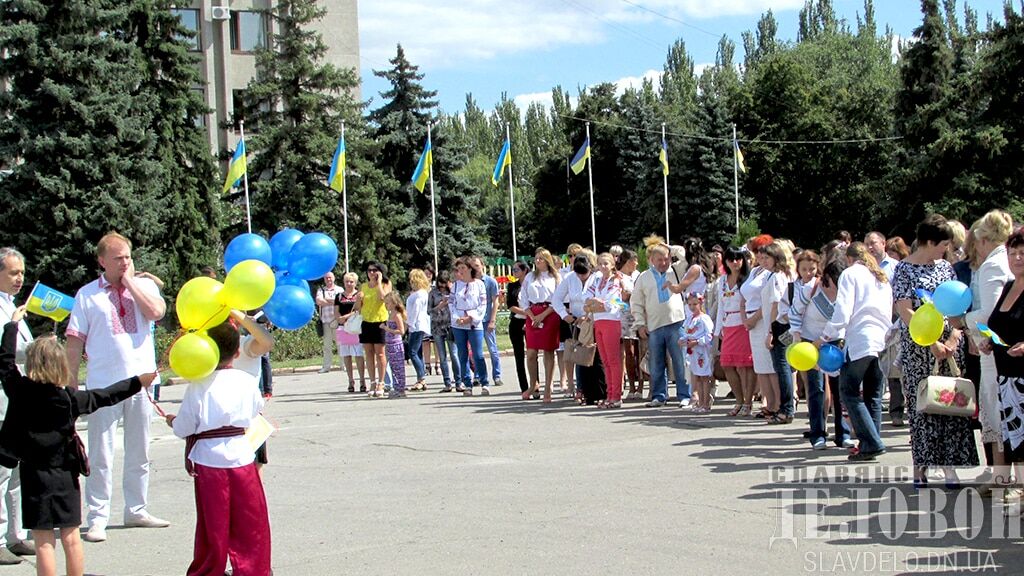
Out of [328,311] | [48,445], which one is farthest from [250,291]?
[328,311]

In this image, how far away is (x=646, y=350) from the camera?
615 inches

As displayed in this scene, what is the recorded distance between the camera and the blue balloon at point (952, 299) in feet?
25.6

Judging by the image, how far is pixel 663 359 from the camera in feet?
46.4

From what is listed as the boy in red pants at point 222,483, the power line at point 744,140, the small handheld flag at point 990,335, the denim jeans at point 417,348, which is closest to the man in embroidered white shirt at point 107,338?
Answer: the boy in red pants at point 222,483

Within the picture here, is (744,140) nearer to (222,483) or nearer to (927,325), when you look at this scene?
(927,325)

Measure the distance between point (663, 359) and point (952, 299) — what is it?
6481 mm

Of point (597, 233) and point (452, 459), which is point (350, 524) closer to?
point (452, 459)

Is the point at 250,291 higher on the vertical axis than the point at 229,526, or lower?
higher

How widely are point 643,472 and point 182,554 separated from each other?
3.99 meters

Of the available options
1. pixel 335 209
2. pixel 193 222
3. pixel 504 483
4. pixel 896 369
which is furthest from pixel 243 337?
pixel 335 209

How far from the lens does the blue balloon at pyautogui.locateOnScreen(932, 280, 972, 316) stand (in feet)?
25.6

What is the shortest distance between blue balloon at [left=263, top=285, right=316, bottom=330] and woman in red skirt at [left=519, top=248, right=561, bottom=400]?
26.9 ft

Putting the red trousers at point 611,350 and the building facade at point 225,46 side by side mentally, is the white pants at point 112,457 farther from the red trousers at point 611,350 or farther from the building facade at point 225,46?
the building facade at point 225,46

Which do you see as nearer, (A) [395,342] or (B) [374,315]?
(A) [395,342]
